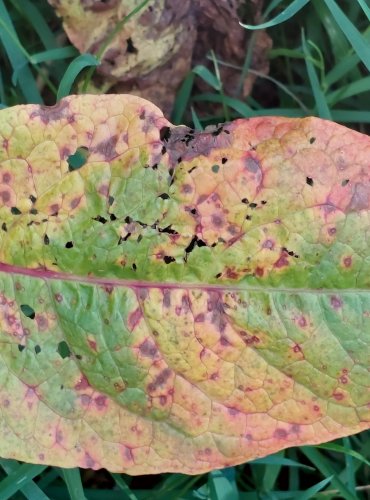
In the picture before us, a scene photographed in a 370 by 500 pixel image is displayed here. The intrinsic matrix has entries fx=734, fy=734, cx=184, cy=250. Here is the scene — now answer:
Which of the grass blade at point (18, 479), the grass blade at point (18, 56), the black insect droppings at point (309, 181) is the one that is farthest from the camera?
the grass blade at point (18, 56)

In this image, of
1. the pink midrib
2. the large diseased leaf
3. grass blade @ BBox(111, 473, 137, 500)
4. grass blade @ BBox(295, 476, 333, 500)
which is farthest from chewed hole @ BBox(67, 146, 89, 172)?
grass blade @ BBox(295, 476, 333, 500)

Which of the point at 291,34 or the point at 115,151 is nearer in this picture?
the point at 115,151

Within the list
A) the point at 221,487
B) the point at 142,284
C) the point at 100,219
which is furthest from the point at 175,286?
the point at 221,487

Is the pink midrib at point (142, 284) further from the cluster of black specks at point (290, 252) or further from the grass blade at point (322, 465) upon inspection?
the grass blade at point (322, 465)

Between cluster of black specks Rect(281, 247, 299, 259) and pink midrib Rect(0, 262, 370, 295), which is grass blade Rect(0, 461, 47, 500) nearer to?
pink midrib Rect(0, 262, 370, 295)

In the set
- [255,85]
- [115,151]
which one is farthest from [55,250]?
[255,85]

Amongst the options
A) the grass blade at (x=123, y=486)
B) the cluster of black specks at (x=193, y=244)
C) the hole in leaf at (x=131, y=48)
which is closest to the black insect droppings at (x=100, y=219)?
the cluster of black specks at (x=193, y=244)

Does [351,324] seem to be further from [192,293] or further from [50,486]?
[50,486]
